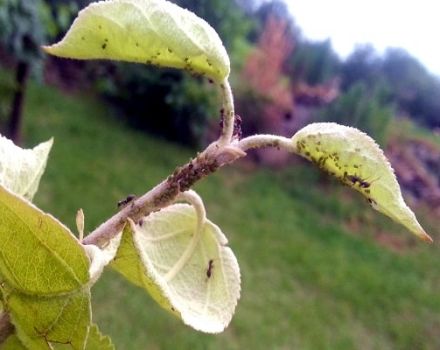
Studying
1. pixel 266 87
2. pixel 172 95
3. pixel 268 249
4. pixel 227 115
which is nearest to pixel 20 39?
pixel 172 95

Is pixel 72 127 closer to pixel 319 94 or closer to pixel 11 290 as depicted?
pixel 319 94

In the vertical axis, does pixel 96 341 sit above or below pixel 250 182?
above

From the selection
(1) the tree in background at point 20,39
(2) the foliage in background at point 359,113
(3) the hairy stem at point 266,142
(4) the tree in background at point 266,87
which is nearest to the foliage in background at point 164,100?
(4) the tree in background at point 266,87

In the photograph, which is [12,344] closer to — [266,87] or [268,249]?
[268,249]

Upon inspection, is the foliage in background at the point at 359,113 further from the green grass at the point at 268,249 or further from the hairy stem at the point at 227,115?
the hairy stem at the point at 227,115

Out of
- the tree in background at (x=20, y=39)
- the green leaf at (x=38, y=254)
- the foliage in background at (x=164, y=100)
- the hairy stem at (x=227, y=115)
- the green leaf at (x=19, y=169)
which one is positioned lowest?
the foliage in background at (x=164, y=100)

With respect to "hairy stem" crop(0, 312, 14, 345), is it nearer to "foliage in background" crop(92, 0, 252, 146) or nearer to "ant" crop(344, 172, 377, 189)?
"ant" crop(344, 172, 377, 189)
